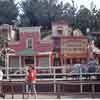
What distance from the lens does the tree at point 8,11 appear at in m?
67.3

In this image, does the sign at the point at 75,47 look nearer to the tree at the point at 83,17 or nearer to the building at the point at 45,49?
the building at the point at 45,49

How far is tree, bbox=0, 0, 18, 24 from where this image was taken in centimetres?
6731

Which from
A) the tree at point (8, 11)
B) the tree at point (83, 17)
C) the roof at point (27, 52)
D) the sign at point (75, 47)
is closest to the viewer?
the sign at point (75, 47)

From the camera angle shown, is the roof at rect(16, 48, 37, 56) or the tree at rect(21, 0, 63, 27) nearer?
the roof at rect(16, 48, 37, 56)

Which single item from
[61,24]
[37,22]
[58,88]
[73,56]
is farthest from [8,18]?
[58,88]

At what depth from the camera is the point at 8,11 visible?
224 ft

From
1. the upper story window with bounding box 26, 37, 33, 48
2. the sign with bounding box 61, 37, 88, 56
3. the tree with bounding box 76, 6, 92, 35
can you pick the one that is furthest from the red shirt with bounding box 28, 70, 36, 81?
the tree with bounding box 76, 6, 92, 35

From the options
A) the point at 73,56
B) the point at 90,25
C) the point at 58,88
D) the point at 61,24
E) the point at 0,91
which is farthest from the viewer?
the point at 90,25

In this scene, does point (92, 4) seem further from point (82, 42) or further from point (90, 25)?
point (82, 42)

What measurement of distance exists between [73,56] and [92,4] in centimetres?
2236

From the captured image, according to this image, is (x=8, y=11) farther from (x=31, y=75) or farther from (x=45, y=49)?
(x=31, y=75)

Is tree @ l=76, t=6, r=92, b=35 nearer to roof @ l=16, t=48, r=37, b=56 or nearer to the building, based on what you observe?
the building

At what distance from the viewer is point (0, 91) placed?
2030cm

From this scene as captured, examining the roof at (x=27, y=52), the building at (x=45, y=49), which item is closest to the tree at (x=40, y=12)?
the building at (x=45, y=49)
